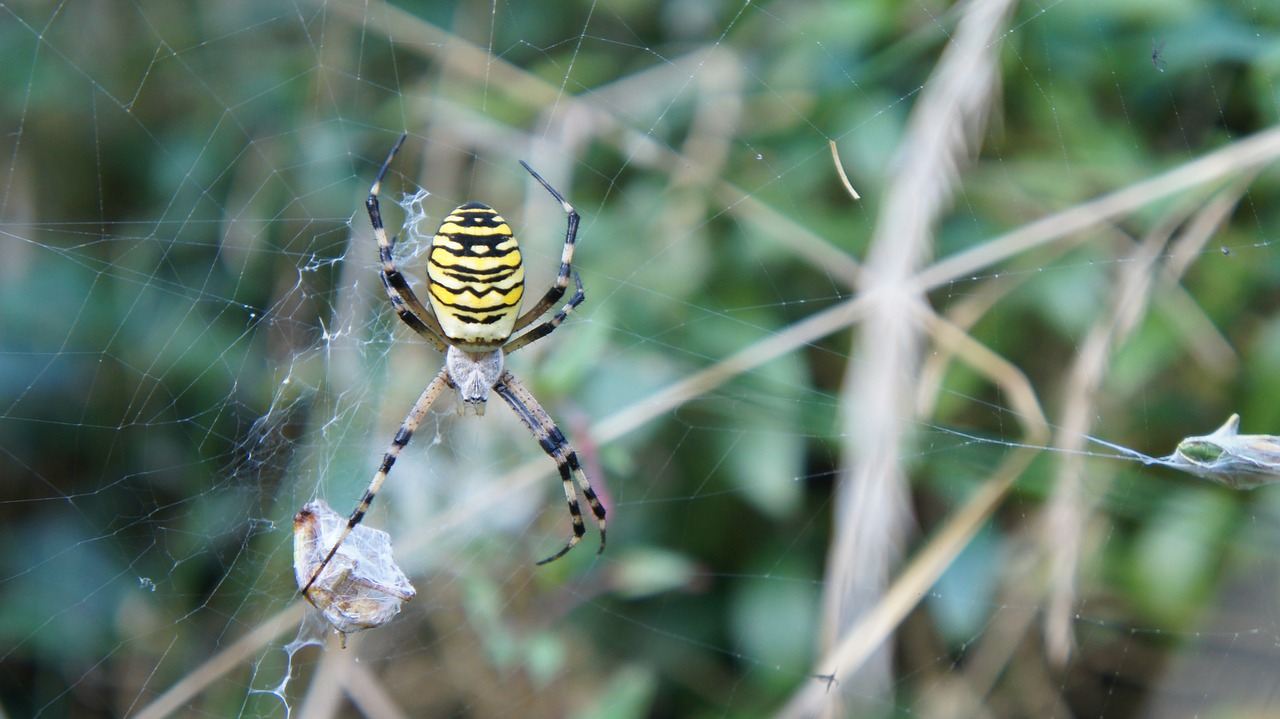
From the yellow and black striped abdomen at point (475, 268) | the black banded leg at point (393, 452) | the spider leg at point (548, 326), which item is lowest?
the black banded leg at point (393, 452)

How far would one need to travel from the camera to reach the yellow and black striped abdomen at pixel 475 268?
2.25m

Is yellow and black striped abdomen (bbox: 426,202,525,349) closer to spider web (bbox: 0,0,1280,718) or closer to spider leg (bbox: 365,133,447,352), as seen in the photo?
spider leg (bbox: 365,133,447,352)

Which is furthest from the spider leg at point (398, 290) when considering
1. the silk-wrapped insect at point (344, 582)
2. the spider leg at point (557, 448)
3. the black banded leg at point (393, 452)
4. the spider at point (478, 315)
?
the silk-wrapped insect at point (344, 582)

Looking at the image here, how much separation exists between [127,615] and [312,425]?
2.90 ft

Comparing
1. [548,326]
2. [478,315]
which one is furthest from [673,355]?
[478,315]

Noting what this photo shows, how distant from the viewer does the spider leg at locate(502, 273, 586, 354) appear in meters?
2.51

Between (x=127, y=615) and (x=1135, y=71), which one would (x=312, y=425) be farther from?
(x=1135, y=71)

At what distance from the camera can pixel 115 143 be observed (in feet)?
10.00

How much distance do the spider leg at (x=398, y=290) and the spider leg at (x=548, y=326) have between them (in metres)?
0.24

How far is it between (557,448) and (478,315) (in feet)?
1.80

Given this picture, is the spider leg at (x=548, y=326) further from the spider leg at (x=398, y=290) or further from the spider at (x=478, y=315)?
the spider leg at (x=398, y=290)

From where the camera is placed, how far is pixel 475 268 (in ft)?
7.41

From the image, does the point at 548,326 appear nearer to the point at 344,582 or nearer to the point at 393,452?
the point at 393,452

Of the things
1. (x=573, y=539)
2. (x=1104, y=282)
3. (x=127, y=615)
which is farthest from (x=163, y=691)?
(x=1104, y=282)
